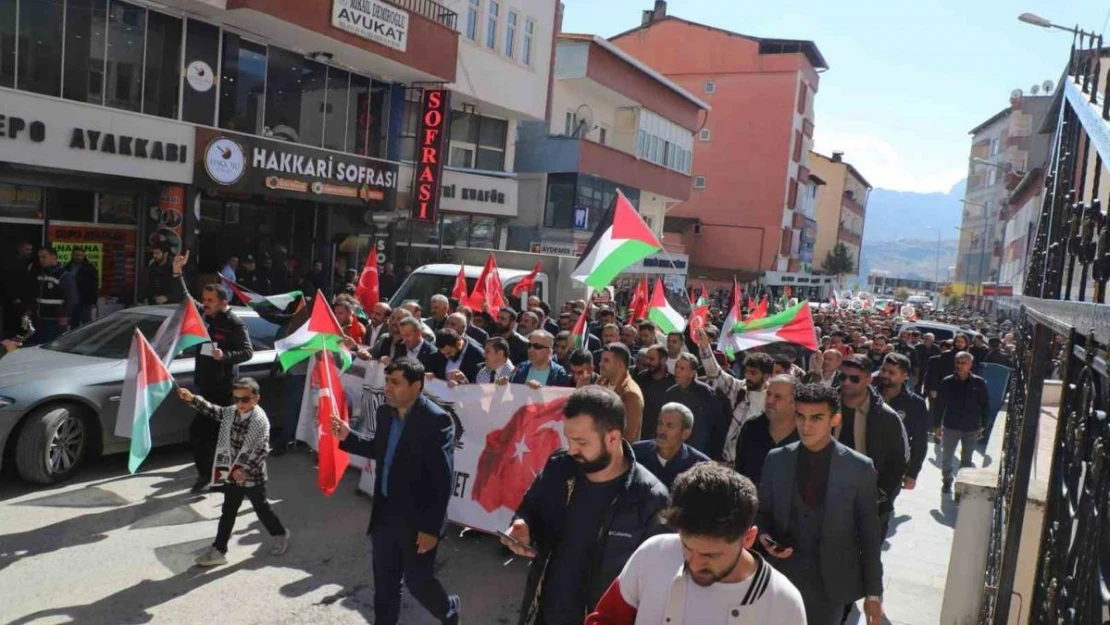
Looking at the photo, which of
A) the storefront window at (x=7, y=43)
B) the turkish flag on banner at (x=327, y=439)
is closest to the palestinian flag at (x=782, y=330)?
the turkish flag on banner at (x=327, y=439)

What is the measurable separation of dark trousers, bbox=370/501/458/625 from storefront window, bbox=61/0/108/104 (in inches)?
511

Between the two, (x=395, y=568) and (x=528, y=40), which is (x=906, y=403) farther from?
(x=528, y=40)

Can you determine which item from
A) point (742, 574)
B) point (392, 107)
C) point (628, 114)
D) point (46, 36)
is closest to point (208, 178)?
point (46, 36)

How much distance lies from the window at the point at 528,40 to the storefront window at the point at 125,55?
12037 mm

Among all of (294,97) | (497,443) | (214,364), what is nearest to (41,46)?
(294,97)

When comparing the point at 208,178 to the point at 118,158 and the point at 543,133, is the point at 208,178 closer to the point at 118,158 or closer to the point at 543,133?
the point at 118,158

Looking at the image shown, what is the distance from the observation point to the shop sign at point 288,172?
53.6ft

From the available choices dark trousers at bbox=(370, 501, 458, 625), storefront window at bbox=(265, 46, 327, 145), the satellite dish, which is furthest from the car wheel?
the satellite dish

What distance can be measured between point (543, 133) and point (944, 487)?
20.5 metres

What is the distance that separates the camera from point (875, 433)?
5680mm

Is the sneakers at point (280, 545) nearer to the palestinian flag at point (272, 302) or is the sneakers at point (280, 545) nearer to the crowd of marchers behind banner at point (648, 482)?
the crowd of marchers behind banner at point (648, 482)

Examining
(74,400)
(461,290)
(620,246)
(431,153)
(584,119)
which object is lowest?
(74,400)

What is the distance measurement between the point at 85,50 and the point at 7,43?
1247 mm

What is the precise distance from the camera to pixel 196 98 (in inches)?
642
